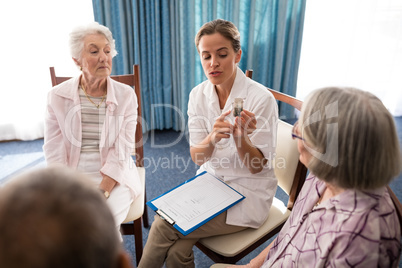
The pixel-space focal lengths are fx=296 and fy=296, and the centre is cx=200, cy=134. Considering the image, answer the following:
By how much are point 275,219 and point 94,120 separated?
971 millimetres

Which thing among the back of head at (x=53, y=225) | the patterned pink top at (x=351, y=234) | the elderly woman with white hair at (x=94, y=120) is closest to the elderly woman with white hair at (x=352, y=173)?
the patterned pink top at (x=351, y=234)

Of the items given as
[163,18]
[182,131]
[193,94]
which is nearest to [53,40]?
[163,18]

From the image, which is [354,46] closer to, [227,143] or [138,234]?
[227,143]

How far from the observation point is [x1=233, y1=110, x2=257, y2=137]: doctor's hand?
1170mm

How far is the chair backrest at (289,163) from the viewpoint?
125cm

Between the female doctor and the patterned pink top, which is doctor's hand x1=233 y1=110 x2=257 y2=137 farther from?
the patterned pink top

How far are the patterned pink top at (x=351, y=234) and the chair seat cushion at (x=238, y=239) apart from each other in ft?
0.98

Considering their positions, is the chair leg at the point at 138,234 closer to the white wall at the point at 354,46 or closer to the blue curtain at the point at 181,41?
the blue curtain at the point at 181,41

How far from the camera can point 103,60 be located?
1.42 metres

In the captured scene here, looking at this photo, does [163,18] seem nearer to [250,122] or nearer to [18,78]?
[18,78]

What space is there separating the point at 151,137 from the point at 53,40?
4.09 ft

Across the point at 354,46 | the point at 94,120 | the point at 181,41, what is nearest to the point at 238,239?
the point at 94,120

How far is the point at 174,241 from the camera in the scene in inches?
46.9

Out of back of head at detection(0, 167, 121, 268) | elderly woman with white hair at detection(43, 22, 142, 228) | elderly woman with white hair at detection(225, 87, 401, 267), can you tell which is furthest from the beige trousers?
back of head at detection(0, 167, 121, 268)
